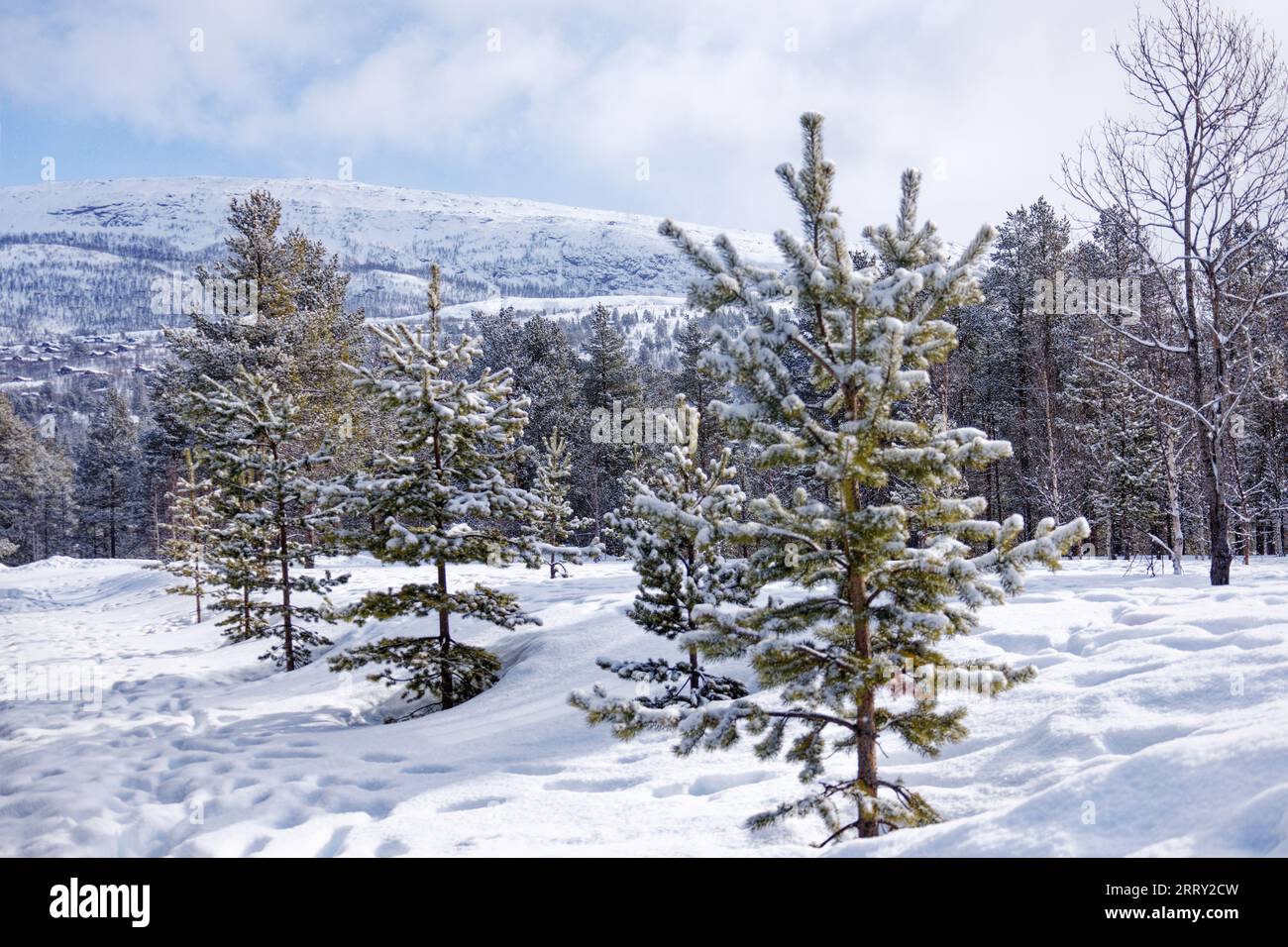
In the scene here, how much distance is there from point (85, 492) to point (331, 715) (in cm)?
6145

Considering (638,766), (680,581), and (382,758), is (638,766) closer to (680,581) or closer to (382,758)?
(680,581)

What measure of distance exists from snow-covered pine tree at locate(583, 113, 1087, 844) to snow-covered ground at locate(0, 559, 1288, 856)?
67 cm

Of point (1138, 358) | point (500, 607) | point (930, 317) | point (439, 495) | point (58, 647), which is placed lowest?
Answer: point (58, 647)

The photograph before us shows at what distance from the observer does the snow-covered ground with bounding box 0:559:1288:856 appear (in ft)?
10.1

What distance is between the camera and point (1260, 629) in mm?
5887

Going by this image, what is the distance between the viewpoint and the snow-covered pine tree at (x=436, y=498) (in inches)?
337

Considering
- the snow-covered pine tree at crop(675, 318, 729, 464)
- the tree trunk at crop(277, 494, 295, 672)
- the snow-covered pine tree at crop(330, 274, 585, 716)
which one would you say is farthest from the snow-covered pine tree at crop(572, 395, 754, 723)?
the snow-covered pine tree at crop(675, 318, 729, 464)

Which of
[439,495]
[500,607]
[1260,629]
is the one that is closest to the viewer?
[1260,629]

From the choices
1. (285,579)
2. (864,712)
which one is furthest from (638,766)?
(285,579)

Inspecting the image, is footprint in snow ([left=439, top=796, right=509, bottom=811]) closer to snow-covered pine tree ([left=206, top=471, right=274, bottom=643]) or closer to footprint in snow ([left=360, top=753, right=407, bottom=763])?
footprint in snow ([left=360, top=753, right=407, bottom=763])
